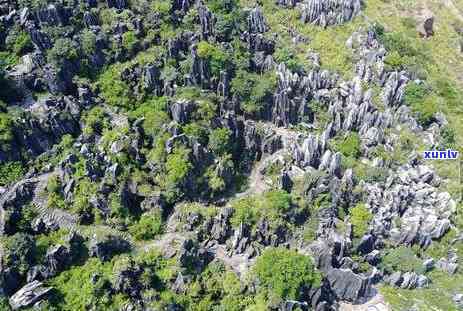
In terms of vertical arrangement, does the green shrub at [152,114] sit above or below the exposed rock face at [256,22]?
below

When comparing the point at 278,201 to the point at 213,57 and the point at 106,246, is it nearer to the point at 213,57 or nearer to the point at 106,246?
the point at 106,246

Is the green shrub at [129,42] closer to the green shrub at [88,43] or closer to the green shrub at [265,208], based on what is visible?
the green shrub at [88,43]

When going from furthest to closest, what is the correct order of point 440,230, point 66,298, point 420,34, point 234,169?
point 420,34, point 234,169, point 440,230, point 66,298

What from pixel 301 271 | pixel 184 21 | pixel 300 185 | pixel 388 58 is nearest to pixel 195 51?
pixel 184 21

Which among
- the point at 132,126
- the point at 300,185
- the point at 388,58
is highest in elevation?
the point at 388,58

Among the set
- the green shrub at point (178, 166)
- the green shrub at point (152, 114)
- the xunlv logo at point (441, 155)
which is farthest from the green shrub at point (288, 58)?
the green shrub at point (178, 166)

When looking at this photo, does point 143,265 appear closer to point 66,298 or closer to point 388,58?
point 66,298
